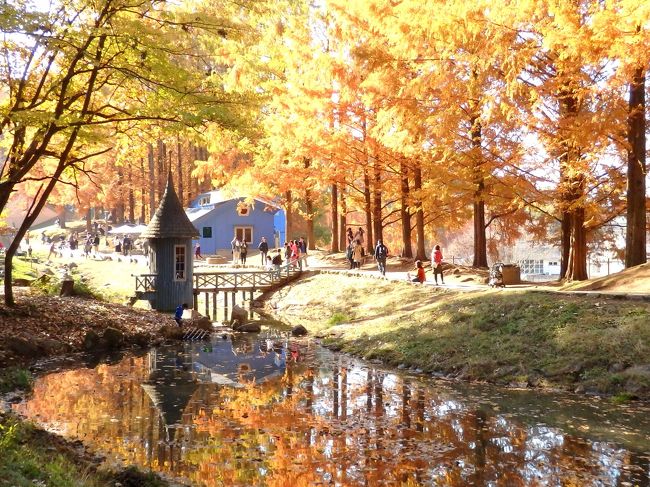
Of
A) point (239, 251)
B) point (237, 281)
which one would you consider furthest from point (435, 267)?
point (239, 251)

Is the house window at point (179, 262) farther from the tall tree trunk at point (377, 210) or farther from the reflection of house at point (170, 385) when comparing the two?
the tall tree trunk at point (377, 210)

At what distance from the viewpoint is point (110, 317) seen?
20812 mm

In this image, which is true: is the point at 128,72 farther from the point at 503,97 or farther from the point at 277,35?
the point at 277,35

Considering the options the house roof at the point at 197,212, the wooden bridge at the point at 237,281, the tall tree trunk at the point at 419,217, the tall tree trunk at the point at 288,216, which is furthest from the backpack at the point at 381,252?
the house roof at the point at 197,212

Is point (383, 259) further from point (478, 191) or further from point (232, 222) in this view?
point (232, 222)

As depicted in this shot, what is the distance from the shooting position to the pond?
330 inches

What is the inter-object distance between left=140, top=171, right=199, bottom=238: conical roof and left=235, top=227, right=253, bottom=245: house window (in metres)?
22.3

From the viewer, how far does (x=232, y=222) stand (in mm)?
49812

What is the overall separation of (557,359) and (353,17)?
15.2 m

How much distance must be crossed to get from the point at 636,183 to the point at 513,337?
19.8ft

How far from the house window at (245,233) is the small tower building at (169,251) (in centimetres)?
2203

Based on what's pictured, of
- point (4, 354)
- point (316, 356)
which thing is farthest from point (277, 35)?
point (4, 354)

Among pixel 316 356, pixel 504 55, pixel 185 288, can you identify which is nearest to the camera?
pixel 504 55

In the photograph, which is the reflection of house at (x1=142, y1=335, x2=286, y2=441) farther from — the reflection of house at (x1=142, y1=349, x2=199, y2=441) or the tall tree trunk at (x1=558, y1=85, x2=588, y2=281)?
the tall tree trunk at (x1=558, y1=85, x2=588, y2=281)
